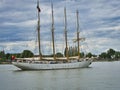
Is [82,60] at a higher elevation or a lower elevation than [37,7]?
lower

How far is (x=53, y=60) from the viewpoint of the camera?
12756cm

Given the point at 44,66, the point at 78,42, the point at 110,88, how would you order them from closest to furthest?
the point at 110,88
the point at 44,66
the point at 78,42

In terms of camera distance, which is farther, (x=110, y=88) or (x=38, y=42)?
(x=38, y=42)

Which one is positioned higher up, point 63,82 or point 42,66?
point 42,66

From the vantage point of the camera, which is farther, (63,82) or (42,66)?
(42,66)

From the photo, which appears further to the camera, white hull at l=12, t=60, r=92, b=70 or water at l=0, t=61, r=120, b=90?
white hull at l=12, t=60, r=92, b=70

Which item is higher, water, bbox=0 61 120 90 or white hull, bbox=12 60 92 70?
white hull, bbox=12 60 92 70

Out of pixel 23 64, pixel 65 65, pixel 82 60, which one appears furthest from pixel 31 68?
pixel 82 60

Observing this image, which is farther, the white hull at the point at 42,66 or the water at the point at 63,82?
the white hull at the point at 42,66

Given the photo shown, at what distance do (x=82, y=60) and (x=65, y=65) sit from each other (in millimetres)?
11427

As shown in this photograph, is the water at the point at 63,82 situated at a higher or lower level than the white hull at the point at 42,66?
lower

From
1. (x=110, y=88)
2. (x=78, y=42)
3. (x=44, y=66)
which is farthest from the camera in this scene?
(x=78, y=42)

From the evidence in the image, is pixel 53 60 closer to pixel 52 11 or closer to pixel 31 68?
pixel 31 68

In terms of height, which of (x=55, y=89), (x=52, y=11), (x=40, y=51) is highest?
(x=52, y=11)
